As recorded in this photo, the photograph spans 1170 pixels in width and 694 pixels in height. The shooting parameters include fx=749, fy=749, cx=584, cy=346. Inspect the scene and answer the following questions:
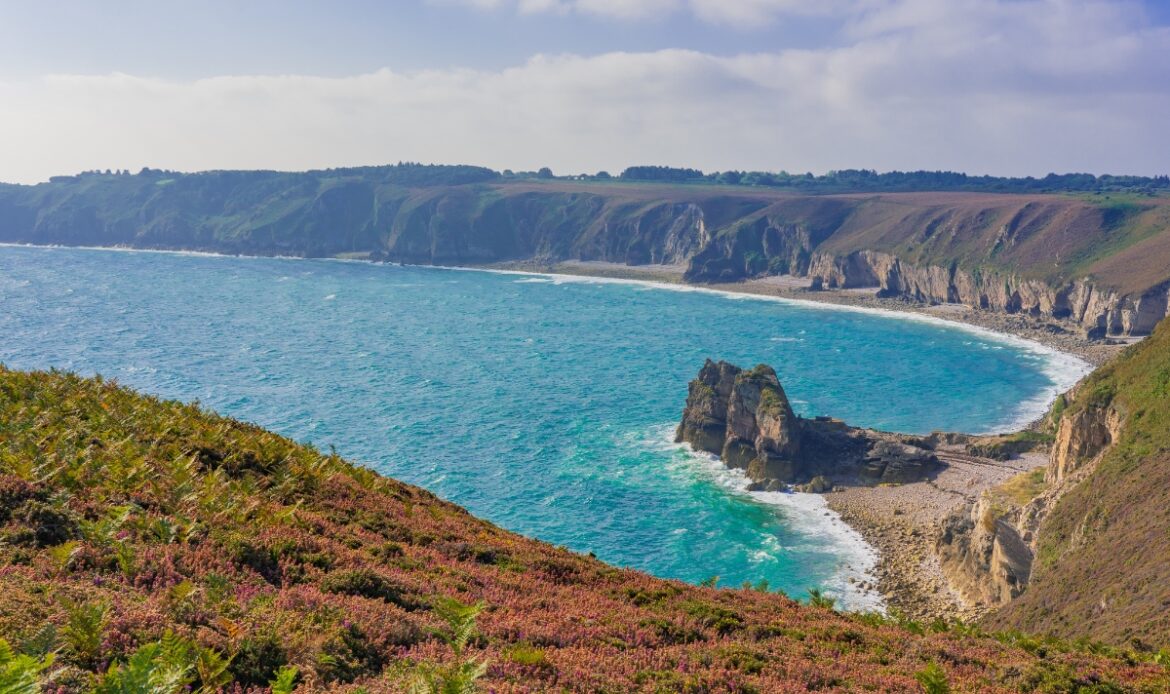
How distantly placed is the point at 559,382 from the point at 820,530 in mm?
50502

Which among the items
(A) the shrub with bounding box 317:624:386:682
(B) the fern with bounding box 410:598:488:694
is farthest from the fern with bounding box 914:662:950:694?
(A) the shrub with bounding box 317:624:386:682

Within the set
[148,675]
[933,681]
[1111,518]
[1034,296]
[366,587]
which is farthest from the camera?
[1034,296]

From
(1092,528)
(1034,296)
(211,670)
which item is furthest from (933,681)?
(1034,296)

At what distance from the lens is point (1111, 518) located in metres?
39.2

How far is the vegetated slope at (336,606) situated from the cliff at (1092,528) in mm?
13314

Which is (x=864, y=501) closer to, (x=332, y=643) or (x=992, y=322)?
(x=332, y=643)

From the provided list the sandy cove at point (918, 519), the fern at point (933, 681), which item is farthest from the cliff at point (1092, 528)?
the fern at point (933, 681)

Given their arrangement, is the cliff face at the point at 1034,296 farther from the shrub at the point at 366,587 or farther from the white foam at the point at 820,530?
the shrub at the point at 366,587

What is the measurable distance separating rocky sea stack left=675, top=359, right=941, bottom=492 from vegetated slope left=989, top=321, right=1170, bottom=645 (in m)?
17.5

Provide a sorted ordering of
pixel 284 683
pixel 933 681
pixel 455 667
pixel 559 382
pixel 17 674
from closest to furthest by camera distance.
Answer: pixel 17 674 < pixel 284 683 < pixel 455 667 < pixel 933 681 < pixel 559 382

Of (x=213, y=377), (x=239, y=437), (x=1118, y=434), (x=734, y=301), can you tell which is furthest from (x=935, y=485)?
(x=734, y=301)

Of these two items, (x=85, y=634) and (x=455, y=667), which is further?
(x=455, y=667)

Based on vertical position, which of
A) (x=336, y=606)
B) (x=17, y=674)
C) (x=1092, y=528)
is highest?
(x=17, y=674)

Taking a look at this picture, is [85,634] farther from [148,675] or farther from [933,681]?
[933,681]
